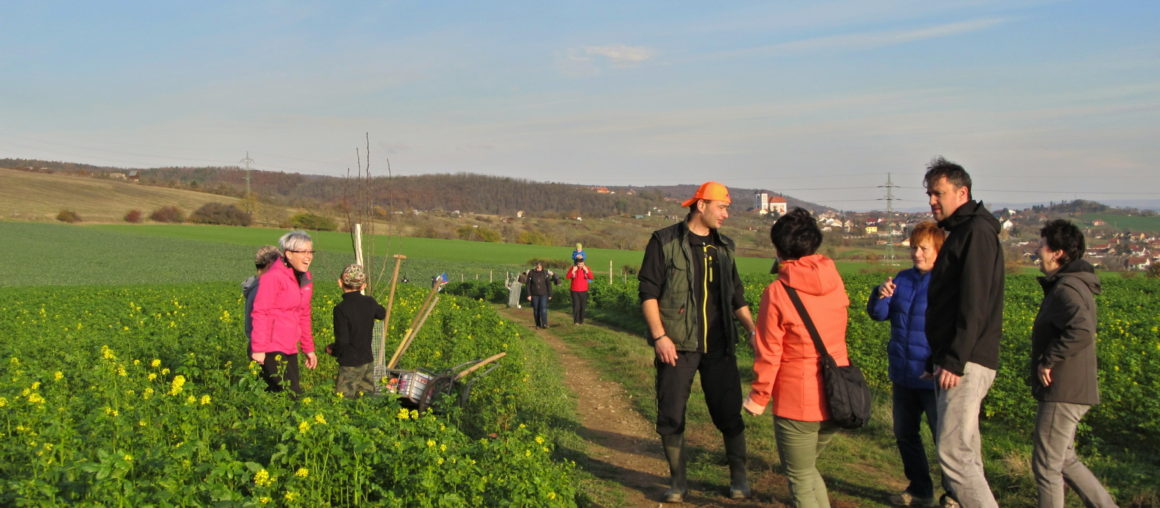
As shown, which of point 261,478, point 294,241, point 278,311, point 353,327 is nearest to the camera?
point 261,478

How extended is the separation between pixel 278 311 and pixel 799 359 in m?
4.15

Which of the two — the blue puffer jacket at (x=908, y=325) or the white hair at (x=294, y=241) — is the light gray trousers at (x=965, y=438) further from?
the white hair at (x=294, y=241)

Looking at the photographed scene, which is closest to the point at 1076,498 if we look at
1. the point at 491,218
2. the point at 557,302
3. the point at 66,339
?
the point at 66,339

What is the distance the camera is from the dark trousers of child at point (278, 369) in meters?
6.75

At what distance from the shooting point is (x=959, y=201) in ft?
15.6

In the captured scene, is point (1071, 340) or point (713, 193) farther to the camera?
point (713, 193)

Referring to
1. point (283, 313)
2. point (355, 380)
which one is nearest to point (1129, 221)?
point (355, 380)

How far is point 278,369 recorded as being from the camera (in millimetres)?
6727

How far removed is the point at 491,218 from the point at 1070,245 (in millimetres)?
96454

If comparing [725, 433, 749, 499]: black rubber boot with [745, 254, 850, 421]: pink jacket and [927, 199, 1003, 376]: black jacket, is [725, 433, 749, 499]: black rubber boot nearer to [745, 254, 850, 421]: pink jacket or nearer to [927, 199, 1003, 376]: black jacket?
[745, 254, 850, 421]: pink jacket

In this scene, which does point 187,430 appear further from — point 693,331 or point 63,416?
point 693,331

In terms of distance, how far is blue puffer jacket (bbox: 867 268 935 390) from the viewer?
19.4ft

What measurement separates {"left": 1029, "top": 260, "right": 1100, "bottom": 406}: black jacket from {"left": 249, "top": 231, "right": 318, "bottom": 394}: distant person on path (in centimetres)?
511

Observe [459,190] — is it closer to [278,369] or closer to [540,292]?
[540,292]
